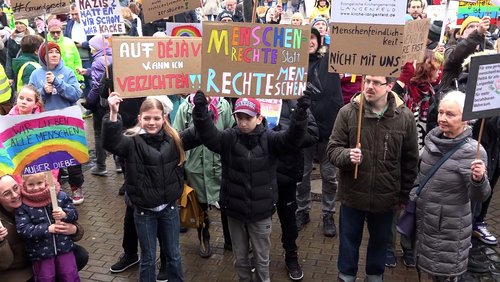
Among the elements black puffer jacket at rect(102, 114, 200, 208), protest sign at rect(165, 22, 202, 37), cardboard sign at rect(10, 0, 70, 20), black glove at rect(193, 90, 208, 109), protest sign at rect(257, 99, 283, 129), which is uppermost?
cardboard sign at rect(10, 0, 70, 20)

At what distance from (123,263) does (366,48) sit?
3255mm

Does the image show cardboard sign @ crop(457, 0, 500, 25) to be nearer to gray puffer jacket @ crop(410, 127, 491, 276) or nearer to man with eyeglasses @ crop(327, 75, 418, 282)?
man with eyeglasses @ crop(327, 75, 418, 282)

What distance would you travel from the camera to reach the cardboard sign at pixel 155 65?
4.21m

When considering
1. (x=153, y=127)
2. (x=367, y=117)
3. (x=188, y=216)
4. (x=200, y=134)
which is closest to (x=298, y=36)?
(x=367, y=117)

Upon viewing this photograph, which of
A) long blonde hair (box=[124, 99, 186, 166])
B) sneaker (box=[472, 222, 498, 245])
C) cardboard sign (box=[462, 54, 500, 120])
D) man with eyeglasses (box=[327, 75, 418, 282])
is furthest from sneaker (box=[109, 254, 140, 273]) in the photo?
sneaker (box=[472, 222, 498, 245])

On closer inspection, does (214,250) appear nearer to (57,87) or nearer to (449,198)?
(449,198)

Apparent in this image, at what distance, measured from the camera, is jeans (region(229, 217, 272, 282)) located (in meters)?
4.51

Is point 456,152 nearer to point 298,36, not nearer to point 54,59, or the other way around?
point 298,36

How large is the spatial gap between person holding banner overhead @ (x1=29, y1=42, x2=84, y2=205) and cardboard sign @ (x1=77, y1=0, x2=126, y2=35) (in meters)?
0.57

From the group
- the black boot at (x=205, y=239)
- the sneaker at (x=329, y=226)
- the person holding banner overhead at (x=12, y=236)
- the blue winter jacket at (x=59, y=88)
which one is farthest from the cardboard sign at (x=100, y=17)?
the sneaker at (x=329, y=226)

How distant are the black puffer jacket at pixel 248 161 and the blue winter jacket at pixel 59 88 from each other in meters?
2.96

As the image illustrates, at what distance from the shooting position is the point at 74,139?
423cm

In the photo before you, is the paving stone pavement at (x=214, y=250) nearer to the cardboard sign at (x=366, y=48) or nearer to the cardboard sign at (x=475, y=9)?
the cardboard sign at (x=366, y=48)

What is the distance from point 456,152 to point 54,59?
5156mm
